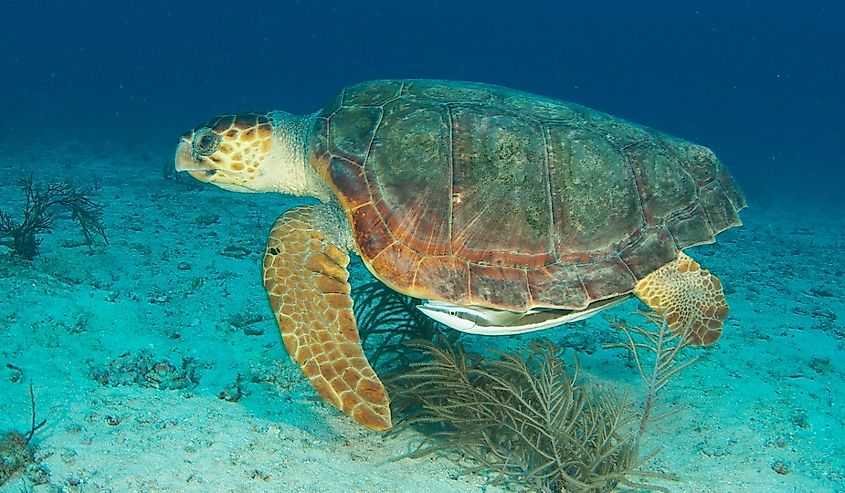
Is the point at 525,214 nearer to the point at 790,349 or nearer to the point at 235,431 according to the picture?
the point at 235,431

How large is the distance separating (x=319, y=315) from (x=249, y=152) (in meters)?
1.69

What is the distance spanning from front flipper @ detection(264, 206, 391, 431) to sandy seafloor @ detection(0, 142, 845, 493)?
1.33ft

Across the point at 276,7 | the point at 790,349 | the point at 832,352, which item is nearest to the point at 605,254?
the point at 790,349

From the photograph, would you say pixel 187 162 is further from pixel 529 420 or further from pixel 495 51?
pixel 495 51

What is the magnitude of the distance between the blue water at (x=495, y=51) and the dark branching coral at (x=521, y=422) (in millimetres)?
66994

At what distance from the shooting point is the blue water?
3209 inches

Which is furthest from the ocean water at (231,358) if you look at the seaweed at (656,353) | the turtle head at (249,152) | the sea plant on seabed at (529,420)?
the turtle head at (249,152)

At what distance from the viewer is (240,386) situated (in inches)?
145

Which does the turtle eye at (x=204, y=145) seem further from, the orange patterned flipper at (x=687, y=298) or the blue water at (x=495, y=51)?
the blue water at (x=495, y=51)

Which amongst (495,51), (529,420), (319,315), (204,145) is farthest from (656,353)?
(495,51)

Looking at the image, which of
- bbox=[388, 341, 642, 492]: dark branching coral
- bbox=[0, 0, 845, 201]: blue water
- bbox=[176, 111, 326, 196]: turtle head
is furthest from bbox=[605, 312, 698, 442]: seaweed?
bbox=[0, 0, 845, 201]: blue water

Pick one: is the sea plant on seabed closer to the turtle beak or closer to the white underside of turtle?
the white underside of turtle

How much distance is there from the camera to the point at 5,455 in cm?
247

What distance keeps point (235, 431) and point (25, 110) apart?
3363 centimetres
